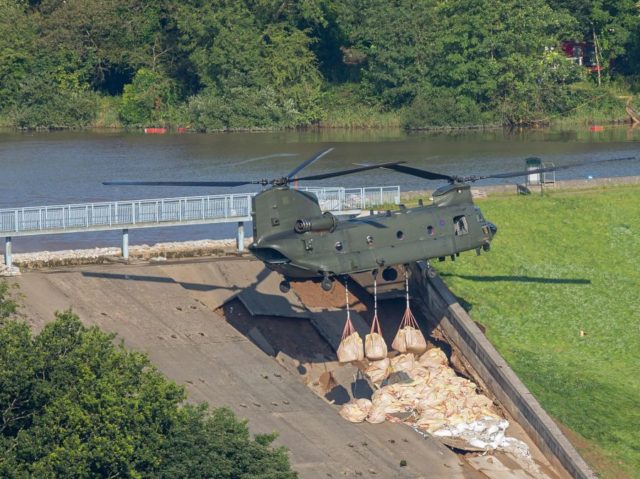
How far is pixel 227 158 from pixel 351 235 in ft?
156

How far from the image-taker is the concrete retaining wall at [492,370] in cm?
4159

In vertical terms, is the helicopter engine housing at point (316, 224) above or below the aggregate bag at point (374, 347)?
above

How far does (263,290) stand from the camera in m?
49.9

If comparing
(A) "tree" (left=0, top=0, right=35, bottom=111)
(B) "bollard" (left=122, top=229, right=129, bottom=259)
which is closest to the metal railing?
(B) "bollard" (left=122, top=229, right=129, bottom=259)

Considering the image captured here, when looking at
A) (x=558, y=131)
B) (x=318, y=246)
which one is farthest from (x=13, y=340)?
(x=558, y=131)

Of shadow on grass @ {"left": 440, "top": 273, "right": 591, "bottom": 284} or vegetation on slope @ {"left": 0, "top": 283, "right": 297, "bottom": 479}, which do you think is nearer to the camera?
vegetation on slope @ {"left": 0, "top": 283, "right": 297, "bottom": 479}

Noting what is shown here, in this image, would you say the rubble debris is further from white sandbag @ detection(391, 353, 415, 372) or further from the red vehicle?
the red vehicle

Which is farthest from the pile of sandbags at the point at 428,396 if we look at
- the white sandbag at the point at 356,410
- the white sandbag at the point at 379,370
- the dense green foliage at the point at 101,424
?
the dense green foliage at the point at 101,424

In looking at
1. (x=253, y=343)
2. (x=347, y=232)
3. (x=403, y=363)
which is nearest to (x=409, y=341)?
(x=403, y=363)

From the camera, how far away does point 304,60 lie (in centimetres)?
11188

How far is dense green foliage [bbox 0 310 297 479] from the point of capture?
33.2 meters

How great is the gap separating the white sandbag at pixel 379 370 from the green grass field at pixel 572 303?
4.42 metres

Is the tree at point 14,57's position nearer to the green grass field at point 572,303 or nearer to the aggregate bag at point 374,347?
the green grass field at point 572,303

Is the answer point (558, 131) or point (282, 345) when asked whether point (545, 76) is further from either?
point (282, 345)
